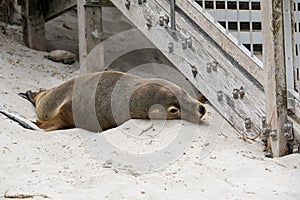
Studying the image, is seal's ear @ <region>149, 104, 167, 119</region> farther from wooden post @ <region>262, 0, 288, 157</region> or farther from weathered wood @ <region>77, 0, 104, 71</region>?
weathered wood @ <region>77, 0, 104, 71</region>

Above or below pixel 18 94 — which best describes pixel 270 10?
above

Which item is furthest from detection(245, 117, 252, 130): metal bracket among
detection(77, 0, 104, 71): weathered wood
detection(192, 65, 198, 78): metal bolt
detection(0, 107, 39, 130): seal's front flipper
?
detection(77, 0, 104, 71): weathered wood

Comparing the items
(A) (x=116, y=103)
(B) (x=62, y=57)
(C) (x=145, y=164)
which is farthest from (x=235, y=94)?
(B) (x=62, y=57)

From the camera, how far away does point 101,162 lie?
310 cm

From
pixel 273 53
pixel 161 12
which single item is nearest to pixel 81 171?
pixel 273 53

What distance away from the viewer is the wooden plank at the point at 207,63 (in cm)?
A: 379

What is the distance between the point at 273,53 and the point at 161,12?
198 cm

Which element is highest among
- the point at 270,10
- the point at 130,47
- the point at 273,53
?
the point at 270,10

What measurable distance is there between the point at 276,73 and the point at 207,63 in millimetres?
1002

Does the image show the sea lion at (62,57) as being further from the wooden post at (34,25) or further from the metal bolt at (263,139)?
the metal bolt at (263,139)

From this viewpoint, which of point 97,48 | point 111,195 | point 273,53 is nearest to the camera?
point 111,195

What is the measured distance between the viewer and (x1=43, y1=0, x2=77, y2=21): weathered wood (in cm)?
685

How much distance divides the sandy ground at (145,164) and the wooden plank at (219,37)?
18.0 inches

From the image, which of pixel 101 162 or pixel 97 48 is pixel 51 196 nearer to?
pixel 101 162
